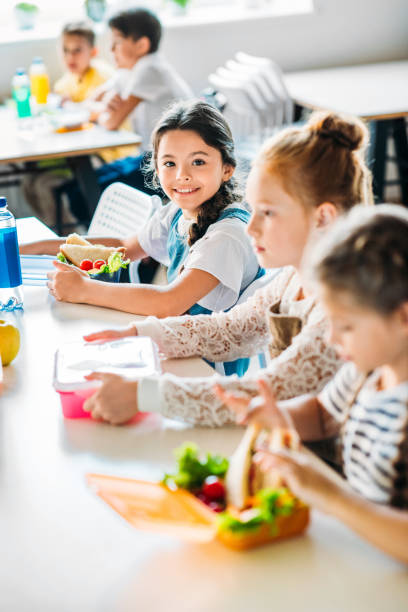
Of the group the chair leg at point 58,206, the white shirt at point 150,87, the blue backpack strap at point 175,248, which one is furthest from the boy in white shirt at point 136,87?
the blue backpack strap at point 175,248

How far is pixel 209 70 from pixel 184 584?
4.35 metres

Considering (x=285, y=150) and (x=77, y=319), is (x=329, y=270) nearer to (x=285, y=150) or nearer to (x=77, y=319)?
(x=285, y=150)

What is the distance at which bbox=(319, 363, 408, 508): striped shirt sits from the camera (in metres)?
0.90

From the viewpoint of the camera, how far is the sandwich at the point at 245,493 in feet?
2.91

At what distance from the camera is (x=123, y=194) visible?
248 cm

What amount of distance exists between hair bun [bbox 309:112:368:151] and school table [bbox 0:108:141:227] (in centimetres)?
214

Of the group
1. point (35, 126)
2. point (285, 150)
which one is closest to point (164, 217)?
point (285, 150)

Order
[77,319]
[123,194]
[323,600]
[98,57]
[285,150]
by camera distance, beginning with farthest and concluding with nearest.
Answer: [98,57] < [123,194] < [77,319] < [285,150] < [323,600]

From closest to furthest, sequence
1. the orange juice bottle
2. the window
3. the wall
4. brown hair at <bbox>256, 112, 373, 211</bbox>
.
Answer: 1. brown hair at <bbox>256, 112, 373, 211</bbox>
2. the orange juice bottle
3. the wall
4. the window

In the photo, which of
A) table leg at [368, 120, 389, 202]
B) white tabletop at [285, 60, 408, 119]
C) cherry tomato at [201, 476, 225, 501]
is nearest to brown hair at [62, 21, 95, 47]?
white tabletop at [285, 60, 408, 119]

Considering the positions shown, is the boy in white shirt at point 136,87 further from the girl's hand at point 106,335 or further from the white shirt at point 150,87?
the girl's hand at point 106,335

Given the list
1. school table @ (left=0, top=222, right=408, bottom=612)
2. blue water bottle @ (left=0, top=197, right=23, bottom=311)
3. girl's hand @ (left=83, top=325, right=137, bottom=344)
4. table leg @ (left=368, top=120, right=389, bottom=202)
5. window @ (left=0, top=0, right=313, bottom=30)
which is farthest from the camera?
window @ (left=0, top=0, right=313, bottom=30)

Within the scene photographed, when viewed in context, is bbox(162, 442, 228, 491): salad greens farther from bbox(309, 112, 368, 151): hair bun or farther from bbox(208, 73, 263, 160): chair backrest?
bbox(208, 73, 263, 160): chair backrest

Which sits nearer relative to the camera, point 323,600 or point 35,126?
point 323,600
